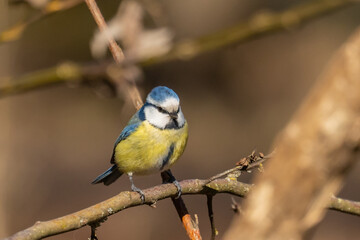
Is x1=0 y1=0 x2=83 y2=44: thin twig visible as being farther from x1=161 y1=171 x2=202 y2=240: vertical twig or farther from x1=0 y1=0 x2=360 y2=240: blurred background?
x1=0 y1=0 x2=360 y2=240: blurred background

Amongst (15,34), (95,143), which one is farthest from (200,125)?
(15,34)

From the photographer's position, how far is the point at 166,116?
3.21 metres

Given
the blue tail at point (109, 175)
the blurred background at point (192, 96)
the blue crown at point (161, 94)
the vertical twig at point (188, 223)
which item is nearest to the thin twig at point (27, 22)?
the vertical twig at point (188, 223)

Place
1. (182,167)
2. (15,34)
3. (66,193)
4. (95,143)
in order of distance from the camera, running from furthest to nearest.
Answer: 1. (95,143)
2. (182,167)
3. (66,193)
4. (15,34)

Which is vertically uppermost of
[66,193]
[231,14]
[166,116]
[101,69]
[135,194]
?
[231,14]

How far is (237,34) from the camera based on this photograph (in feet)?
2.65

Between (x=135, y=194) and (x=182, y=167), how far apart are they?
685cm

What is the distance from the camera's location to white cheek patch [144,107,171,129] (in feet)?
10.5

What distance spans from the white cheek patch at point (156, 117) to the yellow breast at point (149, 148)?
0.03 meters

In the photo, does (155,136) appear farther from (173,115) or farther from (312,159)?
(312,159)

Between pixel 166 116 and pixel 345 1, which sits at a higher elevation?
pixel 166 116

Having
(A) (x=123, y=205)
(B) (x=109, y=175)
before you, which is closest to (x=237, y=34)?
(A) (x=123, y=205)

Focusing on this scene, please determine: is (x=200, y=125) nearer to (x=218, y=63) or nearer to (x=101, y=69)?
(x=218, y=63)

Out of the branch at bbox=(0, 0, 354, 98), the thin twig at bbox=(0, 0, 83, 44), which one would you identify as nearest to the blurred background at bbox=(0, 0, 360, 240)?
the thin twig at bbox=(0, 0, 83, 44)
